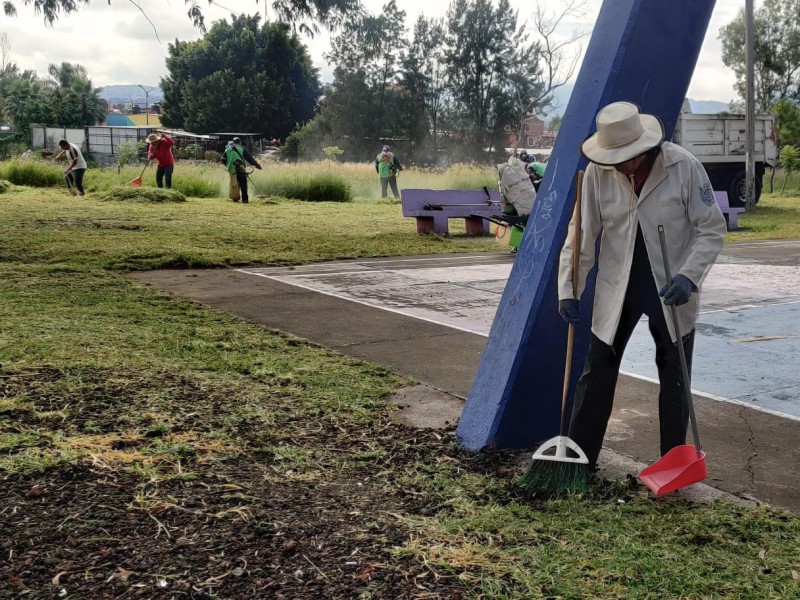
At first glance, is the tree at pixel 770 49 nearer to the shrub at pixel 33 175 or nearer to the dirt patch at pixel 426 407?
the shrub at pixel 33 175

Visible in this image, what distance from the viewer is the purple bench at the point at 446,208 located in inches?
651

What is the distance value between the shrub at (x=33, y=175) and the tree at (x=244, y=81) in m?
35.5

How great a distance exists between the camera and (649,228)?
13.3 feet

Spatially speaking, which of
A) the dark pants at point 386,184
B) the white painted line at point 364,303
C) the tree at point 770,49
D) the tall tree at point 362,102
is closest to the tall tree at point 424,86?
the tall tree at point 362,102

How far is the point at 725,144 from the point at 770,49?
3433cm

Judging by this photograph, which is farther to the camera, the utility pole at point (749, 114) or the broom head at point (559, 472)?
the utility pole at point (749, 114)

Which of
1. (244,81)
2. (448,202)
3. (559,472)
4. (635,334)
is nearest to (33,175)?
(448,202)

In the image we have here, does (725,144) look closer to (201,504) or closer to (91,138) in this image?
(201,504)

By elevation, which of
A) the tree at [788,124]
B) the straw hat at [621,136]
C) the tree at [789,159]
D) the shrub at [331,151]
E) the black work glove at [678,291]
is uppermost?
the tree at [788,124]

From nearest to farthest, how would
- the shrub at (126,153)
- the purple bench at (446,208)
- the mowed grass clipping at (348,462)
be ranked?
1. the mowed grass clipping at (348,462)
2. the purple bench at (446,208)
3. the shrub at (126,153)

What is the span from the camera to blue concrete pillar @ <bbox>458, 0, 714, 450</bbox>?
4.46 metres

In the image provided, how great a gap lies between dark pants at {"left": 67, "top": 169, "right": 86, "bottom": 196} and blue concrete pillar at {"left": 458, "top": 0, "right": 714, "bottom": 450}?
2115 centimetres

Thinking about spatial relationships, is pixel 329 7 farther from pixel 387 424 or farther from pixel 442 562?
pixel 442 562

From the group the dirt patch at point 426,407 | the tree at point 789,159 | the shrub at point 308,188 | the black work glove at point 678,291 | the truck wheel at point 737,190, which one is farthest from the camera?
the tree at point 789,159
